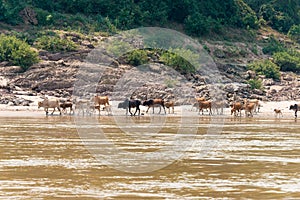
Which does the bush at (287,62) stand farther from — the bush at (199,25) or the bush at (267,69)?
the bush at (199,25)

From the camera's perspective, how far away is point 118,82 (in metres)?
44.8

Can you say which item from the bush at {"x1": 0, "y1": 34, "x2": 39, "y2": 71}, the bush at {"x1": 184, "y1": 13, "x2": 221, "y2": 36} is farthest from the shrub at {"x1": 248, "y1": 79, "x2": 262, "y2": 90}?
the bush at {"x1": 0, "y1": 34, "x2": 39, "y2": 71}

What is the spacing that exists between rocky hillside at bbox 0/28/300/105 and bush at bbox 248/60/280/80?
0.73 metres

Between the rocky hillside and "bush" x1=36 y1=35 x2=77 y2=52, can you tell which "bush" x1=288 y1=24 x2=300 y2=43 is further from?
"bush" x1=36 y1=35 x2=77 y2=52

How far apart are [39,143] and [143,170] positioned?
19.9 feet

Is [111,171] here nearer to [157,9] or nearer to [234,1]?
[157,9]

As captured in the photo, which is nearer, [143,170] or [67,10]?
[143,170]

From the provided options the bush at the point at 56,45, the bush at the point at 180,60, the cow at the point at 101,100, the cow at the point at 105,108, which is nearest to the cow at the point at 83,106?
the cow at the point at 105,108

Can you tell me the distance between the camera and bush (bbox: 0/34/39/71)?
44531mm

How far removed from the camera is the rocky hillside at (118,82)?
141 feet

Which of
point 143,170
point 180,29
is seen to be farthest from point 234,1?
point 143,170

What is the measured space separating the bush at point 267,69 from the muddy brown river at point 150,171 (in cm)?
2680

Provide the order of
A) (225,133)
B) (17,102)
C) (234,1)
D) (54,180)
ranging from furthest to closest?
(234,1), (17,102), (225,133), (54,180)

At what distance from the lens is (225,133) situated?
26516mm
